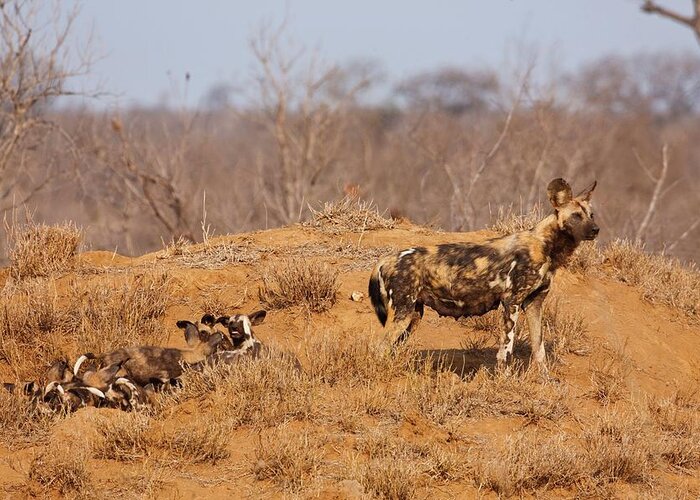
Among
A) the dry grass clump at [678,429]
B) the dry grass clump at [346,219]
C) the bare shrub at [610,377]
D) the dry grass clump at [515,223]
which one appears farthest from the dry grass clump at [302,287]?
A: the dry grass clump at [678,429]

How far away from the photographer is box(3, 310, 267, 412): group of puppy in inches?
341

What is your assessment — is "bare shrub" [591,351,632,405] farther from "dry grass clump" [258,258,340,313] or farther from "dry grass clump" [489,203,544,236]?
"dry grass clump" [258,258,340,313]

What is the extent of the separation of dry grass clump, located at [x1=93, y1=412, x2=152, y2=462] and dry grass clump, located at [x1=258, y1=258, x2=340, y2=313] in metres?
3.42

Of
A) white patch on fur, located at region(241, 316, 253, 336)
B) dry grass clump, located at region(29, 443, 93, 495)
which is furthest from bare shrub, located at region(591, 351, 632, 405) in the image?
dry grass clump, located at region(29, 443, 93, 495)

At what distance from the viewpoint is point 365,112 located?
136 ft

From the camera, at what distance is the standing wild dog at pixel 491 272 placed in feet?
29.8

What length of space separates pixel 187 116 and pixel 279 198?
10.9ft

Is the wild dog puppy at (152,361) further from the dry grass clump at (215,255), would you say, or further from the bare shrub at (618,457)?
the bare shrub at (618,457)

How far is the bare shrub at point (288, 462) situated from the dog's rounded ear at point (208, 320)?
2.68m

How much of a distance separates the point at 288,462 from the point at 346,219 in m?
5.95

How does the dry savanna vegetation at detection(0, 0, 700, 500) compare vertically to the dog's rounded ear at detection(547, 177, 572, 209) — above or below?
below

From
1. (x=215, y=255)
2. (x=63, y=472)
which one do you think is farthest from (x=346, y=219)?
(x=63, y=472)

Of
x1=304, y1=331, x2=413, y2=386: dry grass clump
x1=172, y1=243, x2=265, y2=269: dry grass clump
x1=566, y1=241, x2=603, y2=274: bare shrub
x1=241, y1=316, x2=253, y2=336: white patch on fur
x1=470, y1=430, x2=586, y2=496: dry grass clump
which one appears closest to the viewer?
x1=470, y1=430, x2=586, y2=496: dry grass clump

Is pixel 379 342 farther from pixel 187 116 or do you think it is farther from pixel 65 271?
pixel 187 116
